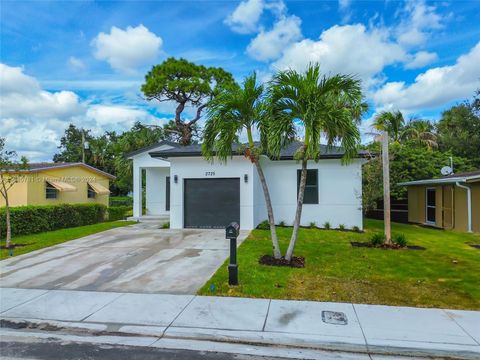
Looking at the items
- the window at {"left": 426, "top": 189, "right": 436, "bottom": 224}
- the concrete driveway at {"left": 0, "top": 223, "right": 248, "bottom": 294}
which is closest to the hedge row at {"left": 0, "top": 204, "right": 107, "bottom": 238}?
the concrete driveway at {"left": 0, "top": 223, "right": 248, "bottom": 294}

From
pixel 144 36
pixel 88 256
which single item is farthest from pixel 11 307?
pixel 144 36

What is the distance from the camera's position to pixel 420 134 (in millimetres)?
30625

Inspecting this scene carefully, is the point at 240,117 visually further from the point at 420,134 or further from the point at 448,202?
the point at 420,134

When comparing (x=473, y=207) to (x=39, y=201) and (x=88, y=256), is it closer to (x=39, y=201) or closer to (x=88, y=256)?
(x=88, y=256)

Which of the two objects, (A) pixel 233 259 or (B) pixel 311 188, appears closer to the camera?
(A) pixel 233 259

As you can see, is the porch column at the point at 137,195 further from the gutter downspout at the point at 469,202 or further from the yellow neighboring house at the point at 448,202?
the gutter downspout at the point at 469,202

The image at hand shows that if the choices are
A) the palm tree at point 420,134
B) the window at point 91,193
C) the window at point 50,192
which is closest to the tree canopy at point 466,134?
the palm tree at point 420,134

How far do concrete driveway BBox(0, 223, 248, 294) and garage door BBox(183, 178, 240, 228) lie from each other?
1.89 metres

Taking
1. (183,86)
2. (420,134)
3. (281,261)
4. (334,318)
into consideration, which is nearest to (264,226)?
(281,261)

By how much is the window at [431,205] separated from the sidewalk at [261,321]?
48.0 ft

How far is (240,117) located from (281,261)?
3.53 m

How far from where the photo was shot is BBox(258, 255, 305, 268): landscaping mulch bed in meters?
7.56

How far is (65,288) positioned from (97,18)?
31.3 feet

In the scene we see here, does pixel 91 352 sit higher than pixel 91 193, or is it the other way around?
pixel 91 193
